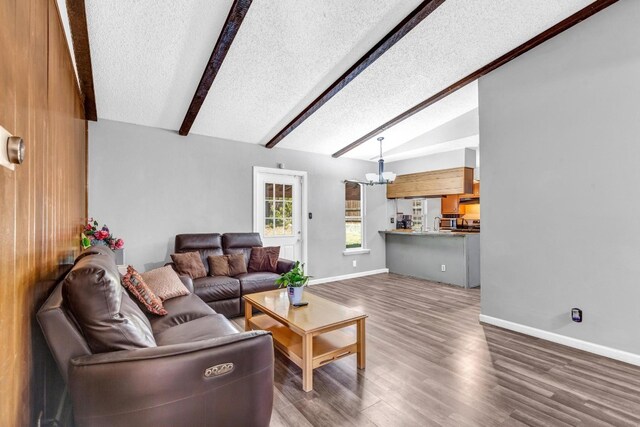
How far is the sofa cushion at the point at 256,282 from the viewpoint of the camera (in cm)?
386

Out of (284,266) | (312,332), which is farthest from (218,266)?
(312,332)

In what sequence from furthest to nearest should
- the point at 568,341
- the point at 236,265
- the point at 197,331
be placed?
the point at 236,265 < the point at 568,341 < the point at 197,331

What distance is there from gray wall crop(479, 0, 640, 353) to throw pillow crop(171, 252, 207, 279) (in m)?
3.51

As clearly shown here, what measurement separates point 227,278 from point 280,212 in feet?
Result: 6.06

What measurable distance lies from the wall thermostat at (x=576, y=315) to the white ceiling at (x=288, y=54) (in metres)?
2.74

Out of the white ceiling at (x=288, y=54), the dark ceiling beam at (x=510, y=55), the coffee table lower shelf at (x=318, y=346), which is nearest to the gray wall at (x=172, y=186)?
the white ceiling at (x=288, y=54)

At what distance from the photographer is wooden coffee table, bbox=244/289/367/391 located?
2238mm

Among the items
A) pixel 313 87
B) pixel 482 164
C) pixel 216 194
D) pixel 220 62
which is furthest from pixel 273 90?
pixel 482 164

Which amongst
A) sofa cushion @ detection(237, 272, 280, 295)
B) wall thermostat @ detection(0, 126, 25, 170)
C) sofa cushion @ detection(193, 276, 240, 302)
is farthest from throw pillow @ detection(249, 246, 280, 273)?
wall thermostat @ detection(0, 126, 25, 170)

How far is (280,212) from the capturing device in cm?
543

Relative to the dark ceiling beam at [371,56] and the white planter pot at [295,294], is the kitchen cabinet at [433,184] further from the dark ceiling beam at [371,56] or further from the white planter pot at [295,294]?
the white planter pot at [295,294]

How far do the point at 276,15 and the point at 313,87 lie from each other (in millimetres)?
1095

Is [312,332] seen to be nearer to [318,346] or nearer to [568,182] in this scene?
[318,346]

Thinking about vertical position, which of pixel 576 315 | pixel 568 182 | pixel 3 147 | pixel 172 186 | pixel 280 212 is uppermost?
pixel 172 186
